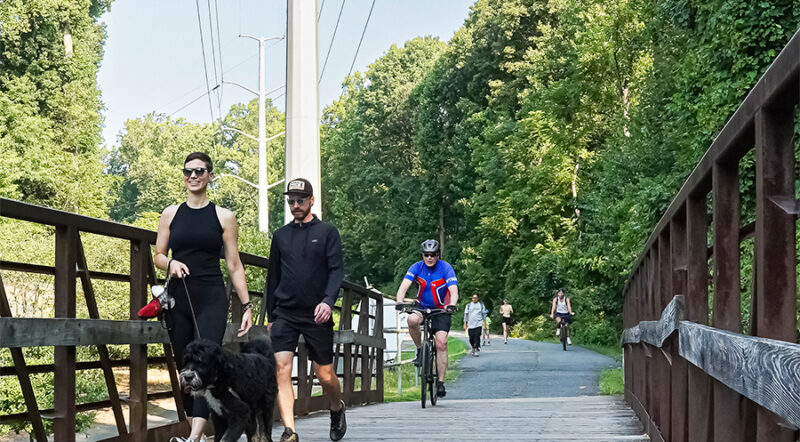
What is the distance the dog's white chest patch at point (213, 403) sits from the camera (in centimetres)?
662

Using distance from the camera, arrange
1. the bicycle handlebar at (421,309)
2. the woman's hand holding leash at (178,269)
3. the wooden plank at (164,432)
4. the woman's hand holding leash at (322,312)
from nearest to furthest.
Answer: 1. the woman's hand holding leash at (178,269)
2. the wooden plank at (164,432)
3. the woman's hand holding leash at (322,312)
4. the bicycle handlebar at (421,309)

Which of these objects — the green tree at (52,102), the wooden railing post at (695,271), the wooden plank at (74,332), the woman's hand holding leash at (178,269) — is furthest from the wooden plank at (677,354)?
the green tree at (52,102)

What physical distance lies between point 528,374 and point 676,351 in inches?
846

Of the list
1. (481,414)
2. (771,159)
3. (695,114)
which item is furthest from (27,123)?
(771,159)

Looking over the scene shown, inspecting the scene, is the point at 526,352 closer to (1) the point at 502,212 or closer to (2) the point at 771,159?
(1) the point at 502,212

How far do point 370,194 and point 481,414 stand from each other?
62.8m

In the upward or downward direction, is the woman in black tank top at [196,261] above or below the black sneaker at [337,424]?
above

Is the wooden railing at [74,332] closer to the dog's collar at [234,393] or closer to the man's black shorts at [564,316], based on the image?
the dog's collar at [234,393]

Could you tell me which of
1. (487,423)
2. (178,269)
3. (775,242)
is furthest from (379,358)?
(775,242)

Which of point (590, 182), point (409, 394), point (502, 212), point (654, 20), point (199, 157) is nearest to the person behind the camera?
point (199, 157)

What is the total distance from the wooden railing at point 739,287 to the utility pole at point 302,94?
6.12m

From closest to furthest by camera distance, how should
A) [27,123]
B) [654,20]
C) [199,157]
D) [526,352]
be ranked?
[199,157] < [654,20] < [526,352] < [27,123]

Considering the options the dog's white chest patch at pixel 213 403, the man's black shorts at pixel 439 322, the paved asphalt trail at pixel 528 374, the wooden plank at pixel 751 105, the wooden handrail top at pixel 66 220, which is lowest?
the paved asphalt trail at pixel 528 374

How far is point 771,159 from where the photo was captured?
335 centimetres
